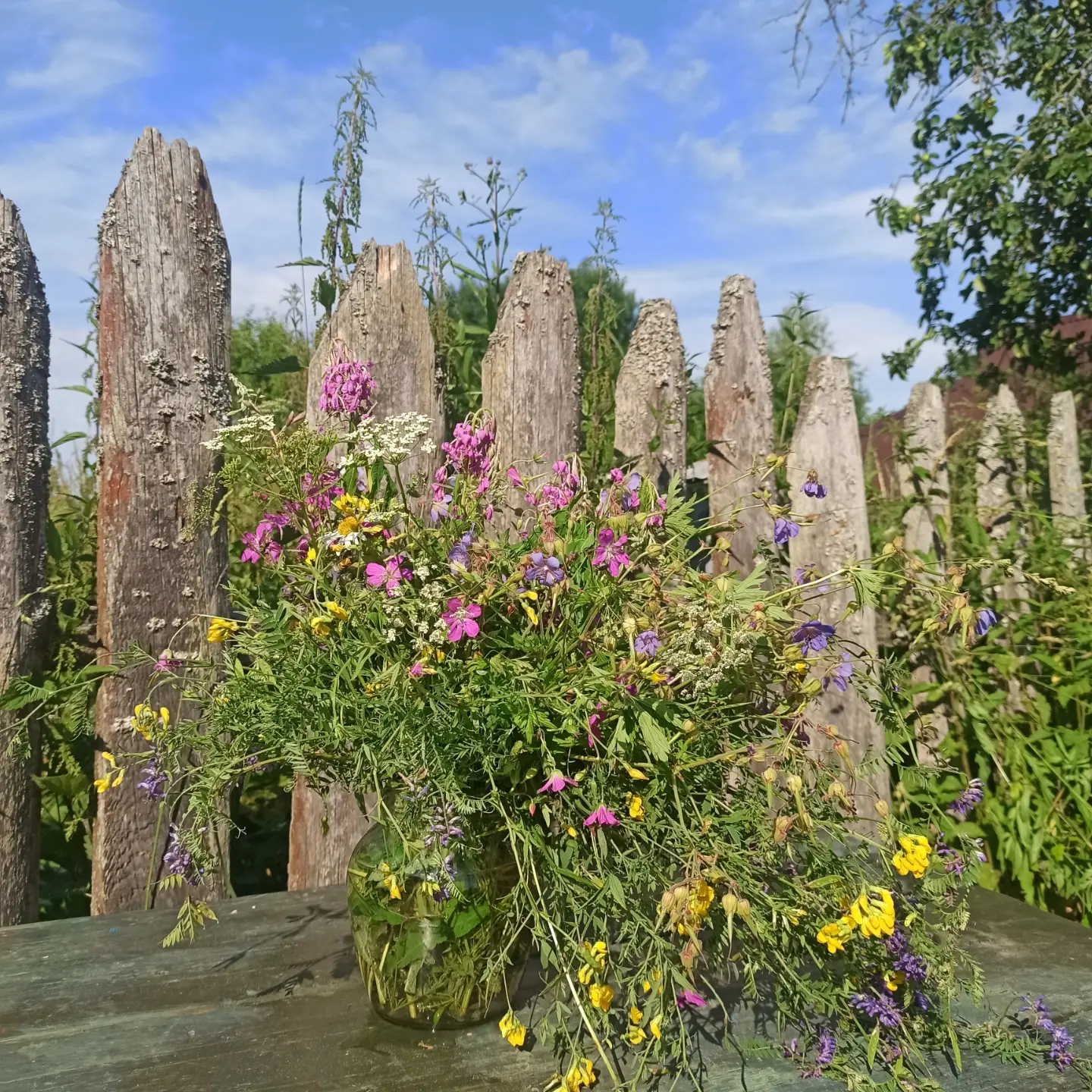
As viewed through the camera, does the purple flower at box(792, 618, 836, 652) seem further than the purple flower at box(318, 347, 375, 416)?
No

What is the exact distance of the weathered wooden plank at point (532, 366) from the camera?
221cm

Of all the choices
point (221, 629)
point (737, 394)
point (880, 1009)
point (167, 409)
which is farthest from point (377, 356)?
point (880, 1009)

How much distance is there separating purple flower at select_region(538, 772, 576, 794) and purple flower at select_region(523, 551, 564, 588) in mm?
230

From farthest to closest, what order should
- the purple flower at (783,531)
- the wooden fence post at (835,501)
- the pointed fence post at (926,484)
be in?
the pointed fence post at (926,484) < the wooden fence post at (835,501) < the purple flower at (783,531)

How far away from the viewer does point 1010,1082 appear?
1.24 m

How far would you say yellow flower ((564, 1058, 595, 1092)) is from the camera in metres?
1.10

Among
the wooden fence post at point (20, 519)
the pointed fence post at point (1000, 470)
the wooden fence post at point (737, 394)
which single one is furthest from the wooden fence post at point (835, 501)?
the wooden fence post at point (20, 519)

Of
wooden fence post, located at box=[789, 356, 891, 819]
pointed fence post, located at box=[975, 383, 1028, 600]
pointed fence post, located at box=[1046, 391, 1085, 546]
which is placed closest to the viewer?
wooden fence post, located at box=[789, 356, 891, 819]

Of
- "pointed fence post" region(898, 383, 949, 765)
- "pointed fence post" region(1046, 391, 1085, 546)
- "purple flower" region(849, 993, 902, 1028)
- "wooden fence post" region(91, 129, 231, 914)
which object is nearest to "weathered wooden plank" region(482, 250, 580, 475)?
"wooden fence post" region(91, 129, 231, 914)

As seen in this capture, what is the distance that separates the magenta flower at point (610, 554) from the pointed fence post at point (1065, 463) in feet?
8.31

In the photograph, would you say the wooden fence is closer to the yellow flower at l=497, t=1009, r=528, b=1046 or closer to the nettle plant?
the nettle plant

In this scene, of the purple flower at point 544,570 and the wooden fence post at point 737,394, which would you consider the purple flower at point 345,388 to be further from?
the wooden fence post at point 737,394

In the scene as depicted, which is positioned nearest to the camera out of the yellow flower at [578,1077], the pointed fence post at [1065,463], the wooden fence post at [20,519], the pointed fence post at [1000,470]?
the yellow flower at [578,1077]

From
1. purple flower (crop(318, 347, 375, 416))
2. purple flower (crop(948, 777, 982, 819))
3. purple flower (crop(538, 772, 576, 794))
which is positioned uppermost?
purple flower (crop(318, 347, 375, 416))
